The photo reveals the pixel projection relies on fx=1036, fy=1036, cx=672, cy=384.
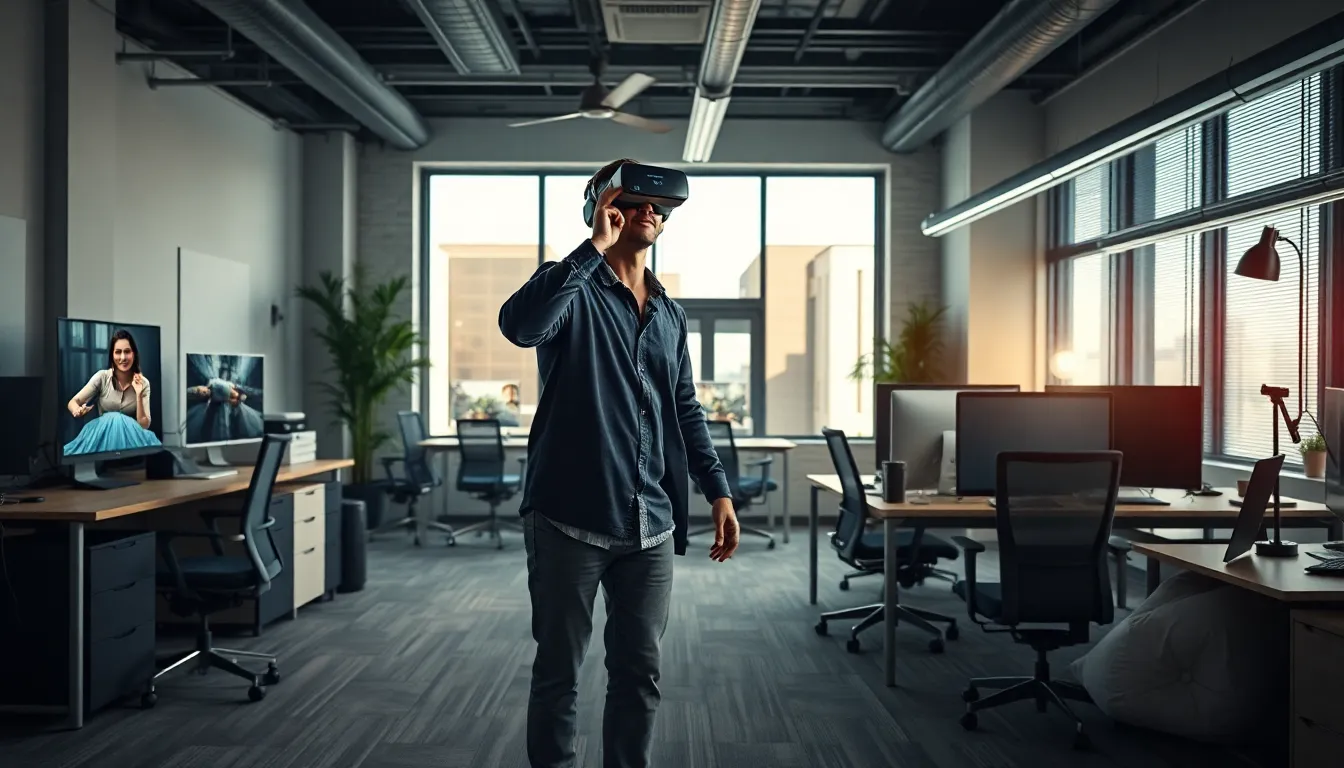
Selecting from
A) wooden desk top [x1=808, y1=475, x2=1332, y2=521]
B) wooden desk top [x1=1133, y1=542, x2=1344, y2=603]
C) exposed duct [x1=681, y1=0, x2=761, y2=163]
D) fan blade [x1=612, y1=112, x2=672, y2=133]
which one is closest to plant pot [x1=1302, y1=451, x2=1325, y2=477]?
wooden desk top [x1=808, y1=475, x2=1332, y2=521]

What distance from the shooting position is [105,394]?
441 cm

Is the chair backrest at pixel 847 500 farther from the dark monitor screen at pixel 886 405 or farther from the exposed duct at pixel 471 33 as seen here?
the exposed duct at pixel 471 33

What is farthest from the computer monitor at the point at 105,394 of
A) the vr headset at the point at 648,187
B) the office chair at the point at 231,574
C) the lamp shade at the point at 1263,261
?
the lamp shade at the point at 1263,261

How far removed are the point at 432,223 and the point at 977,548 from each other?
7053 mm

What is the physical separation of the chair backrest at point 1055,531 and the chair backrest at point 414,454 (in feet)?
17.9

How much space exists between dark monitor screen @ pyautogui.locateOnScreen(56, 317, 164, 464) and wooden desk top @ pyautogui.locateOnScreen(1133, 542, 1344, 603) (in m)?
4.10

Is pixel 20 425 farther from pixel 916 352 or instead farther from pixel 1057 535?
pixel 916 352

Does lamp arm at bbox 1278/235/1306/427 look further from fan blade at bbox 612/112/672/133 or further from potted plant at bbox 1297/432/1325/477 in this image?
fan blade at bbox 612/112/672/133

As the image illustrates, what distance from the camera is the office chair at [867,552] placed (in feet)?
15.5

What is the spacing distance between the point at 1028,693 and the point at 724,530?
80.3 inches

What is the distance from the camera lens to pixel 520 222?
31.4 ft

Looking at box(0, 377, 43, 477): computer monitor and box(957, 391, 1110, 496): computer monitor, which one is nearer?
box(0, 377, 43, 477): computer monitor

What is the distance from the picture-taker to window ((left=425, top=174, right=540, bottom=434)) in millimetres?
9555

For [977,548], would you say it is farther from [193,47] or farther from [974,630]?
[193,47]
